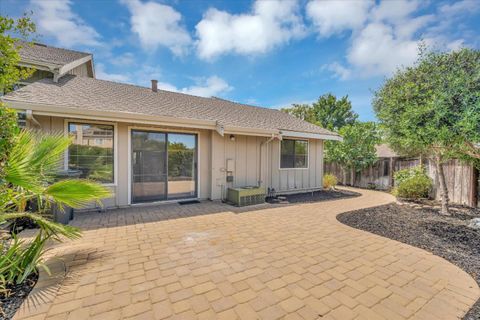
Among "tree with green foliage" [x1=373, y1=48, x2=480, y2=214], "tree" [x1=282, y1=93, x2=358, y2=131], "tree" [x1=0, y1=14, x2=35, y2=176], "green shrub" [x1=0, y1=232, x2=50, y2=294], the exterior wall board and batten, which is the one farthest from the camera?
"tree" [x1=282, y1=93, x2=358, y2=131]

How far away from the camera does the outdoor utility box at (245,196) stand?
22.6 feet

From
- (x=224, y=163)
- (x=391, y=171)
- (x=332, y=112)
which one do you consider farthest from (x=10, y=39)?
(x=332, y=112)

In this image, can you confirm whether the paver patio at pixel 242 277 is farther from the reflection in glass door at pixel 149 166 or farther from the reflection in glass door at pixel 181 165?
the reflection in glass door at pixel 181 165

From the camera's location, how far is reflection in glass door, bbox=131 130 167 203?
634cm

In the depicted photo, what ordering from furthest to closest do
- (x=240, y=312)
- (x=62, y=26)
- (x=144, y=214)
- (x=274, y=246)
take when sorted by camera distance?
(x=62, y=26) < (x=144, y=214) < (x=274, y=246) < (x=240, y=312)

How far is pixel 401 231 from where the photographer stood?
4.85m

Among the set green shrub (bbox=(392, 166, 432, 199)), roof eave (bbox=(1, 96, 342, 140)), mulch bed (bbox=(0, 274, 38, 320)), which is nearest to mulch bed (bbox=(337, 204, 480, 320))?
green shrub (bbox=(392, 166, 432, 199))

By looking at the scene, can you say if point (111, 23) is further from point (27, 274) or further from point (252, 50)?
point (27, 274)

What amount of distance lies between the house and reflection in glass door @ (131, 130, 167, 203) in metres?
0.03

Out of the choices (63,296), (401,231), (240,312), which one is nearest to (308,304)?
(240,312)

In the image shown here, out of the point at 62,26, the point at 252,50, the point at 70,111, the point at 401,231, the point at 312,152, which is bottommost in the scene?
the point at 401,231

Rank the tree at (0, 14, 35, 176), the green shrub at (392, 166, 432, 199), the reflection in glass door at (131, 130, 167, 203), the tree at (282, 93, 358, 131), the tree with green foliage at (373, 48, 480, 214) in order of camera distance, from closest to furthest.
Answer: the tree at (0, 14, 35, 176) → the tree with green foliage at (373, 48, 480, 214) → the reflection in glass door at (131, 130, 167, 203) → the green shrub at (392, 166, 432, 199) → the tree at (282, 93, 358, 131)

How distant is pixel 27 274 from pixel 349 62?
13023mm

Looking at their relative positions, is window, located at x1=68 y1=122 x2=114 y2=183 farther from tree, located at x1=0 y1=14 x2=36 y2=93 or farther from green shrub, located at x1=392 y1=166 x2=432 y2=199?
green shrub, located at x1=392 y1=166 x2=432 y2=199
